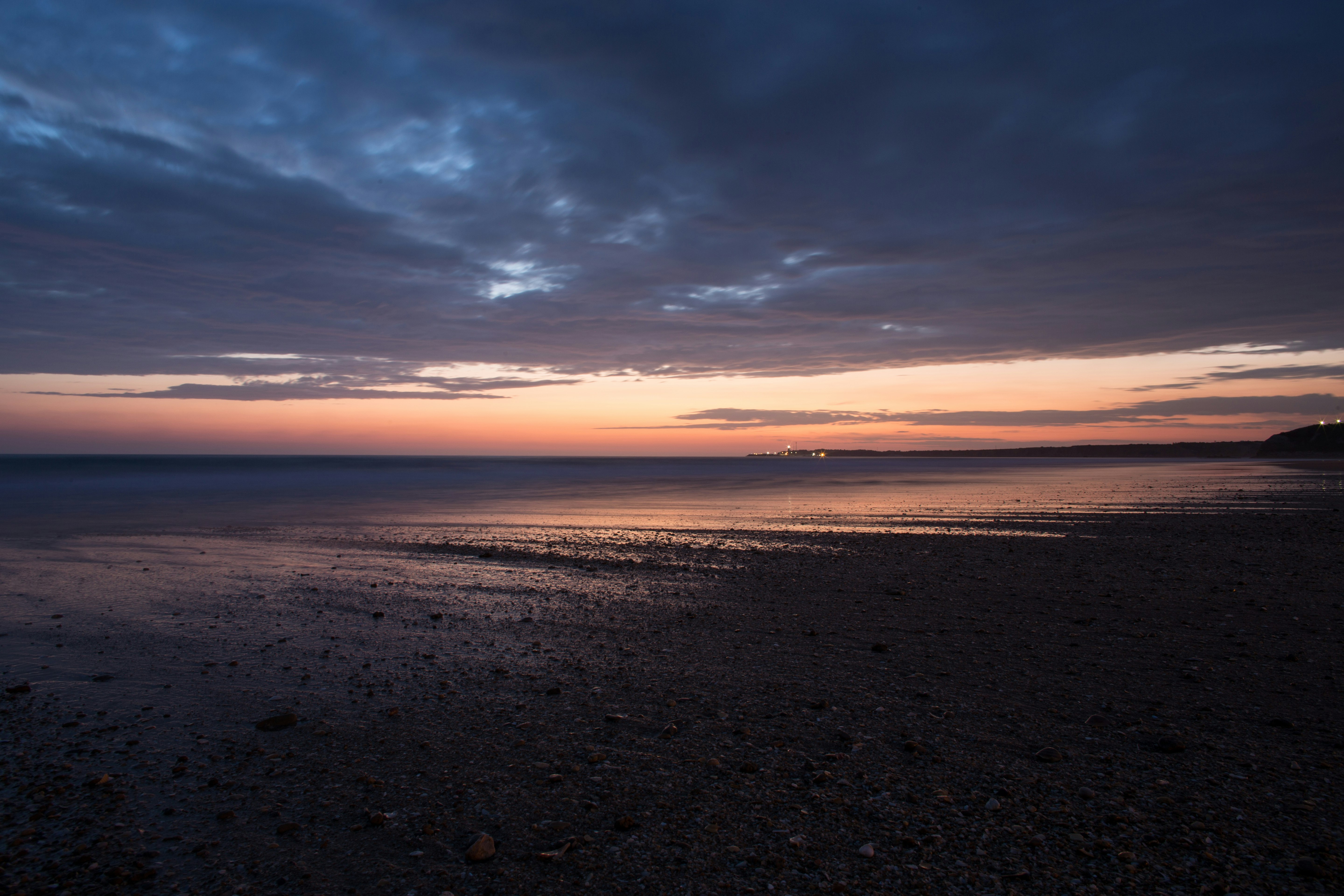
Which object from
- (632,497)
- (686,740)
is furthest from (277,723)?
(632,497)

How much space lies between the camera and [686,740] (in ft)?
18.0

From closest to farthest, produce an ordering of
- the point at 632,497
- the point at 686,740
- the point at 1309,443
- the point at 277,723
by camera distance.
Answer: the point at 686,740 → the point at 277,723 → the point at 632,497 → the point at 1309,443

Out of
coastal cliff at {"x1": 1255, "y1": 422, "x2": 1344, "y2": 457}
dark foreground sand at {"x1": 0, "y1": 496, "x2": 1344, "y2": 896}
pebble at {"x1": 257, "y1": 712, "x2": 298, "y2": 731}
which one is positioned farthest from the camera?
coastal cliff at {"x1": 1255, "y1": 422, "x2": 1344, "y2": 457}

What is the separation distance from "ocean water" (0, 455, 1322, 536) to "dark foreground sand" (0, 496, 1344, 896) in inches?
497

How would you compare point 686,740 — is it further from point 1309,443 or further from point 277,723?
point 1309,443

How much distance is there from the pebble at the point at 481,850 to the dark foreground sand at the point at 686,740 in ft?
0.26

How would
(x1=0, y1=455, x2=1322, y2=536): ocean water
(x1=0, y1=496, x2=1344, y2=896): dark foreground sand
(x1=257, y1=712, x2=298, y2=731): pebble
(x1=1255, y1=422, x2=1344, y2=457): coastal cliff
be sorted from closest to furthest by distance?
(x1=0, y1=496, x2=1344, y2=896): dark foreground sand < (x1=257, y1=712, x2=298, y2=731): pebble < (x1=0, y1=455, x2=1322, y2=536): ocean water < (x1=1255, y1=422, x2=1344, y2=457): coastal cliff

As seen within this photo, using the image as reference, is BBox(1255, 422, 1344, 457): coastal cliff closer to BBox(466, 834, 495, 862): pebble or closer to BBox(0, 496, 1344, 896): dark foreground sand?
BBox(0, 496, 1344, 896): dark foreground sand

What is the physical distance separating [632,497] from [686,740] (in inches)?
1346

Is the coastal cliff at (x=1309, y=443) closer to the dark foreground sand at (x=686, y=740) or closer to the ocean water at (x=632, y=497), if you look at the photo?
the ocean water at (x=632, y=497)

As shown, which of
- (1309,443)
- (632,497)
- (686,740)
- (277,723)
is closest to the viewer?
(686,740)

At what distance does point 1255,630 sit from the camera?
8391 mm

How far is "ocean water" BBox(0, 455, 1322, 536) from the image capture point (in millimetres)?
24562

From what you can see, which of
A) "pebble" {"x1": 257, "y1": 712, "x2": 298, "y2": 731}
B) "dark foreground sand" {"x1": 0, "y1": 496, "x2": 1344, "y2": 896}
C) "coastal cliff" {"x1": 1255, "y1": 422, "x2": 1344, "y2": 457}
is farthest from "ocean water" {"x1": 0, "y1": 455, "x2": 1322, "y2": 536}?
"coastal cliff" {"x1": 1255, "y1": 422, "x2": 1344, "y2": 457}
